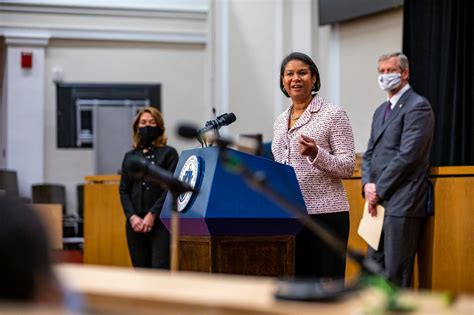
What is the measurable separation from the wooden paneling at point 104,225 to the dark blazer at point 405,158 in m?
2.84

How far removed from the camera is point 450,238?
15.4 feet

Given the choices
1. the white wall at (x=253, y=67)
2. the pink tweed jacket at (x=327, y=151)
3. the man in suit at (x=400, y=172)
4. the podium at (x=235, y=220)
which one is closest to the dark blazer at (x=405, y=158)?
the man in suit at (x=400, y=172)

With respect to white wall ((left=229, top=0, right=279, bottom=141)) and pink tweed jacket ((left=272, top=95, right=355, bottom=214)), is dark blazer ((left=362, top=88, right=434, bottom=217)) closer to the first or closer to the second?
pink tweed jacket ((left=272, top=95, right=355, bottom=214))

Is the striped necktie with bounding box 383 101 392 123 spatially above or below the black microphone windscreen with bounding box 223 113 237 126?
above

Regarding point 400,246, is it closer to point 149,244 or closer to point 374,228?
point 374,228

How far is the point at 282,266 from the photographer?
10.1 feet

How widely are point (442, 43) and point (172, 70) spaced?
5.08 m

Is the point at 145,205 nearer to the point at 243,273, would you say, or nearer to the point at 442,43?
the point at 243,273

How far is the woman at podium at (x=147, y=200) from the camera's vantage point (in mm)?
4926

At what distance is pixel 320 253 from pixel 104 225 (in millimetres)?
3958

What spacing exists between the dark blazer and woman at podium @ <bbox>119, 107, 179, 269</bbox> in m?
1.25

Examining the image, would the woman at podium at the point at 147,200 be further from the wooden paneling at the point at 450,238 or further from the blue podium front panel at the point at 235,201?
the blue podium front panel at the point at 235,201

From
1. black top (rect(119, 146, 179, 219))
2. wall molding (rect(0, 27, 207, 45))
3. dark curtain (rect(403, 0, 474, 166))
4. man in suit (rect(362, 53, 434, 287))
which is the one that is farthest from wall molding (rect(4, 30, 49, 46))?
man in suit (rect(362, 53, 434, 287))

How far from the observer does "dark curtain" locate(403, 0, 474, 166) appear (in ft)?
20.9
